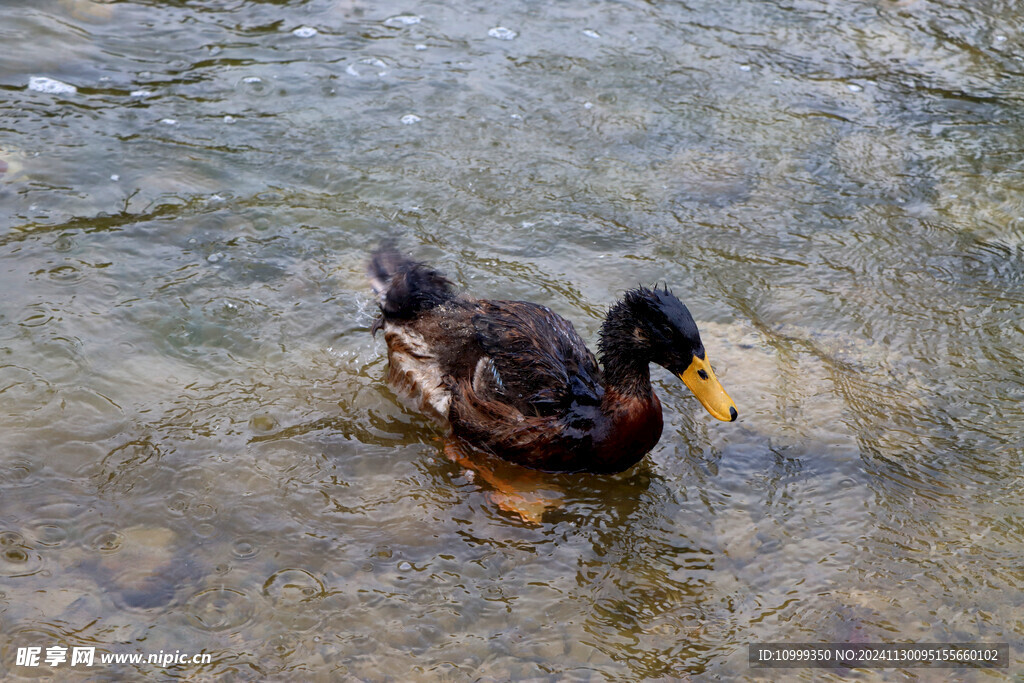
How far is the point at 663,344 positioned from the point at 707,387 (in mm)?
284

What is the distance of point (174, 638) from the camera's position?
3545mm

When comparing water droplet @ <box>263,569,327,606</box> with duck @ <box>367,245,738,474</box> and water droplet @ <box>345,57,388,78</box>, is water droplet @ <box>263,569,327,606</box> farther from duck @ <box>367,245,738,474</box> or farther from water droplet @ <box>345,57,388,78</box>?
water droplet @ <box>345,57,388,78</box>

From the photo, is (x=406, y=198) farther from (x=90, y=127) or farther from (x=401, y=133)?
(x=90, y=127)

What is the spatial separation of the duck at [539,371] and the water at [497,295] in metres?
0.21

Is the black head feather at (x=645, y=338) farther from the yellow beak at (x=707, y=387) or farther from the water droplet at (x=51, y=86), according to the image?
the water droplet at (x=51, y=86)

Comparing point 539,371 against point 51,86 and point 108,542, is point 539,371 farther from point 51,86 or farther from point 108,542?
point 51,86

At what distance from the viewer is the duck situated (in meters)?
4.28

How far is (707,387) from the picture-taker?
4.19 meters

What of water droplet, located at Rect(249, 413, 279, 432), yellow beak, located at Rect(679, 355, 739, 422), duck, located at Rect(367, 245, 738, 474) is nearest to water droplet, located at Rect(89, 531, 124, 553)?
water droplet, located at Rect(249, 413, 279, 432)

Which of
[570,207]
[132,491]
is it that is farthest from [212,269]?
[570,207]

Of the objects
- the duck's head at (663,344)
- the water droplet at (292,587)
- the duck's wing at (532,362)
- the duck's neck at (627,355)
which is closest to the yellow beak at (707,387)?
the duck's head at (663,344)

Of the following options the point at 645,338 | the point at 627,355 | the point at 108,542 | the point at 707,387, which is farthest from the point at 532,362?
the point at 108,542

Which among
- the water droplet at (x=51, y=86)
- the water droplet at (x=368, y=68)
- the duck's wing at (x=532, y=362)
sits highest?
the water droplet at (x=368, y=68)

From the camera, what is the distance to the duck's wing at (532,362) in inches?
179
